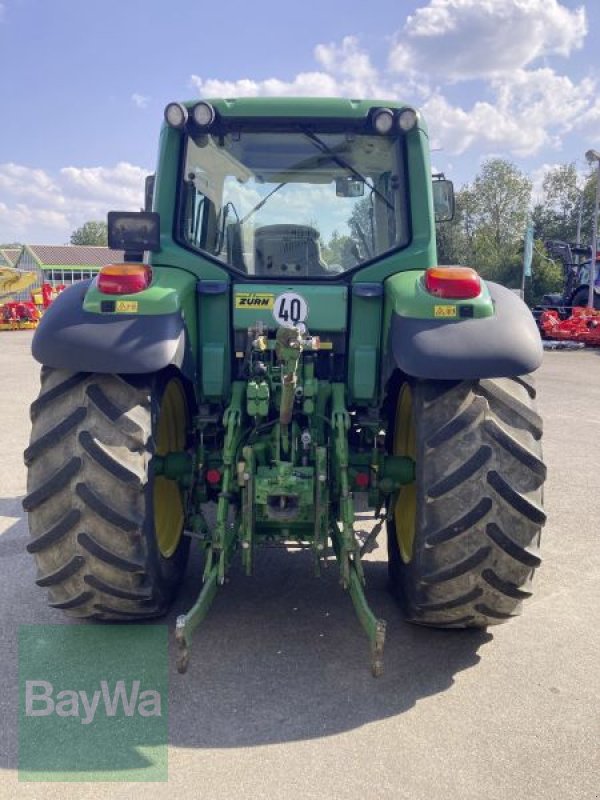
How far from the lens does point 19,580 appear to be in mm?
3842

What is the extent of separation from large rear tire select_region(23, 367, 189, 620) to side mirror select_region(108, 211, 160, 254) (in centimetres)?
76

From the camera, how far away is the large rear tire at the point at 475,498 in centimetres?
277

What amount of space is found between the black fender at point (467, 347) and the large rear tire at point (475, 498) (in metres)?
0.15

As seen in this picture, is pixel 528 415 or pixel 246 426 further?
pixel 246 426

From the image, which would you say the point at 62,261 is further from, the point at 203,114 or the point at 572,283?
the point at 203,114

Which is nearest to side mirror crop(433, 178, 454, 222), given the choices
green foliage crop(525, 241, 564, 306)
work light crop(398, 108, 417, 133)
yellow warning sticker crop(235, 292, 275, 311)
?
work light crop(398, 108, 417, 133)

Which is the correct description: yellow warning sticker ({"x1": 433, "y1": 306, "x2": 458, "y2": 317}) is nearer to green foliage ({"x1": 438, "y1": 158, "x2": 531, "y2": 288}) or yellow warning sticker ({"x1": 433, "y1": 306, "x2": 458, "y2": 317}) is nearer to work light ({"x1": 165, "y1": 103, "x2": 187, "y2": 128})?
work light ({"x1": 165, "y1": 103, "x2": 187, "y2": 128})

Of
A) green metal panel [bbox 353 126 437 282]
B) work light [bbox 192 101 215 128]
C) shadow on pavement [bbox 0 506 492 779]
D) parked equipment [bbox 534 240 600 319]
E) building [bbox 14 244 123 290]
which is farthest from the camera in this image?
building [bbox 14 244 123 290]

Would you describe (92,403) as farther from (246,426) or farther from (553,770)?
(553,770)

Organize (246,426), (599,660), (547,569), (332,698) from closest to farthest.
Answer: (332,698) → (599,660) → (246,426) → (547,569)

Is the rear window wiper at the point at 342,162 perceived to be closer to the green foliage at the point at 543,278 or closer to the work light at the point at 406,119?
the work light at the point at 406,119

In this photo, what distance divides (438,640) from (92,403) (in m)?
1.93

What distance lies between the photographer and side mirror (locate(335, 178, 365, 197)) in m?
3.69

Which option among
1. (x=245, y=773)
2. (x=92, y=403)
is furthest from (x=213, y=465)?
(x=245, y=773)
